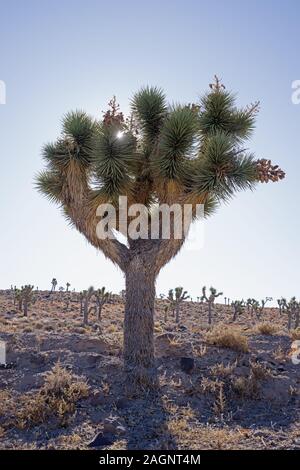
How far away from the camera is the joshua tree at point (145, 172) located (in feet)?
A: 32.2

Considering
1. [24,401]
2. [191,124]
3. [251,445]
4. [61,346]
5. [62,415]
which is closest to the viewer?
[251,445]

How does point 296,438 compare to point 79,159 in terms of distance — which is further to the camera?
point 79,159

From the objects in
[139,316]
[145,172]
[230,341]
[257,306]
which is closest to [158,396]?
[139,316]

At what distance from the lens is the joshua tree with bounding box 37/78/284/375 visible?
32.2 ft

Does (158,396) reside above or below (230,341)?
below

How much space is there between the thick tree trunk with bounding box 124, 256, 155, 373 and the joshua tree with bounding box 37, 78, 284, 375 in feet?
0.07

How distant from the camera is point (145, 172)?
1059cm

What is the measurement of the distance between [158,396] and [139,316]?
67.3 inches

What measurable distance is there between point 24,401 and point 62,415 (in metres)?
1.09

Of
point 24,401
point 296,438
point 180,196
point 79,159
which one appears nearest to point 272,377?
point 296,438

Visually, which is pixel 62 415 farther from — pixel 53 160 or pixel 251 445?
pixel 53 160

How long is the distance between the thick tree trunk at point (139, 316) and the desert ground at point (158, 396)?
1.61ft

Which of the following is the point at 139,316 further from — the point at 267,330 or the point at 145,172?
the point at 267,330

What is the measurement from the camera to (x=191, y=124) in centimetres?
996
